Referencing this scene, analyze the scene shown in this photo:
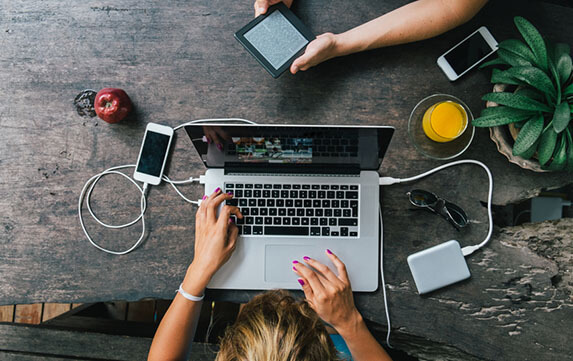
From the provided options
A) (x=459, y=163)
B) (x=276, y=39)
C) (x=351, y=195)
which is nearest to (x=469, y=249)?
(x=459, y=163)

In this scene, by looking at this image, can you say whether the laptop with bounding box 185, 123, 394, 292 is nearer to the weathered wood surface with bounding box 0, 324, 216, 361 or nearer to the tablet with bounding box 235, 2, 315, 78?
the tablet with bounding box 235, 2, 315, 78

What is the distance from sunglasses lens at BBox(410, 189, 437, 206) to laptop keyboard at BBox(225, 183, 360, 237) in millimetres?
148

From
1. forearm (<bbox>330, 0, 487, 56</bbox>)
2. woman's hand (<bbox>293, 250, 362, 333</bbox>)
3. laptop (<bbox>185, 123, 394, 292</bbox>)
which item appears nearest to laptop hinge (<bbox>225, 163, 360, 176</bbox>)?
laptop (<bbox>185, 123, 394, 292</bbox>)

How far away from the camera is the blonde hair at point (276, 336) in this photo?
74cm

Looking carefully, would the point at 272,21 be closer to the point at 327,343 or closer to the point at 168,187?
the point at 168,187

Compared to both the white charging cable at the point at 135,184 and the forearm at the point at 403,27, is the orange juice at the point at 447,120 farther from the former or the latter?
the white charging cable at the point at 135,184

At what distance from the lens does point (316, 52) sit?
A: 37.5 inches

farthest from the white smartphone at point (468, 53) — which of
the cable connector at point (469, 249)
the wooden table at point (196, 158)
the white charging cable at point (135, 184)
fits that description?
the white charging cable at point (135, 184)

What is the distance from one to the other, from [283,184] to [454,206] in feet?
1.51

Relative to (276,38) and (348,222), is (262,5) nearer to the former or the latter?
(276,38)

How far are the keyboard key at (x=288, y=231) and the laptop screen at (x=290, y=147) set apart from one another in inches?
6.1

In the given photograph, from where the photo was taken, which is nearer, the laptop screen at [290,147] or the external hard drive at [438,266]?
the laptop screen at [290,147]

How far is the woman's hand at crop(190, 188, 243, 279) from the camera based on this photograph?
922 millimetres

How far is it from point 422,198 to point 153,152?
747 mm
